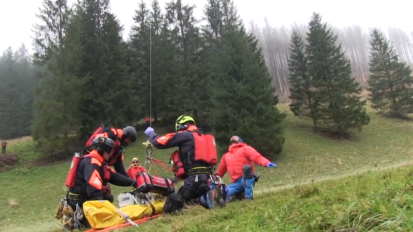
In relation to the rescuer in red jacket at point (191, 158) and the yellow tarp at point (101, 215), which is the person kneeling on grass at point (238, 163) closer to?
the rescuer in red jacket at point (191, 158)

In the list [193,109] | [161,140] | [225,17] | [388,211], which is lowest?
[388,211]

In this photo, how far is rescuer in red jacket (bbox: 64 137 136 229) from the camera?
546 cm

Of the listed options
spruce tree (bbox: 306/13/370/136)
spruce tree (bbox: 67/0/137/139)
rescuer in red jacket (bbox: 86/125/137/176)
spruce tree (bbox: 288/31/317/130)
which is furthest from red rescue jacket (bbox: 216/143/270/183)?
spruce tree (bbox: 288/31/317/130)

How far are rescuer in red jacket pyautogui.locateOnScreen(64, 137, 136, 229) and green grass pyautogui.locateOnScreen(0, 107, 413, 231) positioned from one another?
23.8ft

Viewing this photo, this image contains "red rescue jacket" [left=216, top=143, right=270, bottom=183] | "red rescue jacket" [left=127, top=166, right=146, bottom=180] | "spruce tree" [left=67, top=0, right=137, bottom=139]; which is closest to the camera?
"red rescue jacket" [left=216, top=143, right=270, bottom=183]

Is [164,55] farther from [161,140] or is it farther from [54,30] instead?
[161,140]

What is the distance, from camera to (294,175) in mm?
19578

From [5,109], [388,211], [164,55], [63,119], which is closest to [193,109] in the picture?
[164,55]

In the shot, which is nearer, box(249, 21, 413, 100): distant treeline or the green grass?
the green grass

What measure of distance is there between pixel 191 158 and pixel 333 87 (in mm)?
26883

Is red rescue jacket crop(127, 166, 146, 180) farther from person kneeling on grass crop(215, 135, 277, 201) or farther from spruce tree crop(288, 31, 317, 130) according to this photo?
spruce tree crop(288, 31, 317, 130)

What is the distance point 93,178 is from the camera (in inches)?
214

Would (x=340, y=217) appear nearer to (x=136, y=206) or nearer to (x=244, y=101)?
(x=136, y=206)

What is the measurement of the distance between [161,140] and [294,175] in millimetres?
15008
